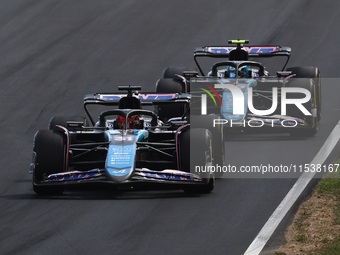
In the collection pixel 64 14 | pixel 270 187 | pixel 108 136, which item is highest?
pixel 64 14

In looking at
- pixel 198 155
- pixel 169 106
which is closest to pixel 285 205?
pixel 198 155

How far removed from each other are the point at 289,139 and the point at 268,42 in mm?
10798

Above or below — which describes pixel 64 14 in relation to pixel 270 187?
above

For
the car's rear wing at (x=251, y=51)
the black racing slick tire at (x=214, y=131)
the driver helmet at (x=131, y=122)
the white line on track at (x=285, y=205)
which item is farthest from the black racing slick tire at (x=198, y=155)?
the car's rear wing at (x=251, y=51)

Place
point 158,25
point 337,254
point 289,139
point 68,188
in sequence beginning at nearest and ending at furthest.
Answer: point 337,254, point 68,188, point 289,139, point 158,25

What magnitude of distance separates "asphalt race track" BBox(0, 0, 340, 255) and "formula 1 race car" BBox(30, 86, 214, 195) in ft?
1.11

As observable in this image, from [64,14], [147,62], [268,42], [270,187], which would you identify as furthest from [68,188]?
[64,14]

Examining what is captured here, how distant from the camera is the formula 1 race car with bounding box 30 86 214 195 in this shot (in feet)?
42.6

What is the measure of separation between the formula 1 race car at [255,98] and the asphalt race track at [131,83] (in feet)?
1.45

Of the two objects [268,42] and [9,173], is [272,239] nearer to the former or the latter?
[9,173]

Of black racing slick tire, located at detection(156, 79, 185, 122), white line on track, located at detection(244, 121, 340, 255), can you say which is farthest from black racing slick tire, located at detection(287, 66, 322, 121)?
black racing slick tire, located at detection(156, 79, 185, 122)

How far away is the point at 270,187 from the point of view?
14.0 metres

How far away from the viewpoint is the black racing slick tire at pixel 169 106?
1980 centimetres

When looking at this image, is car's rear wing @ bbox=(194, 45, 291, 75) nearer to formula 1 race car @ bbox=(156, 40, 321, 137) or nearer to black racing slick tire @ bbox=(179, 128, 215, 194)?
formula 1 race car @ bbox=(156, 40, 321, 137)
